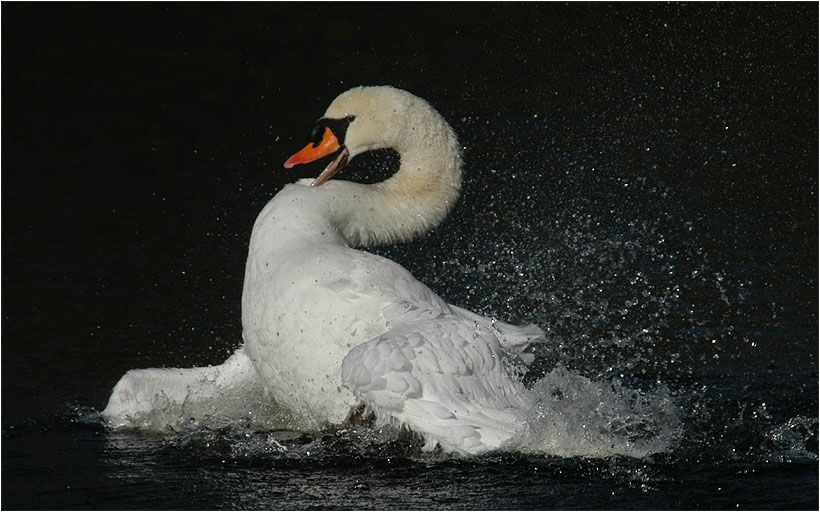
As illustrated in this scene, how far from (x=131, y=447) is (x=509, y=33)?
940cm

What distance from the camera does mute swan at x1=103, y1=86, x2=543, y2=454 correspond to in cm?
563

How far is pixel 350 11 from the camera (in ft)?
52.9

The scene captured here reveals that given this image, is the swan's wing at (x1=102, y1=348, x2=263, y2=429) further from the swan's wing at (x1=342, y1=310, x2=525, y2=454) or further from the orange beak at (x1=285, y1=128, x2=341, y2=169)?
the swan's wing at (x1=342, y1=310, x2=525, y2=454)

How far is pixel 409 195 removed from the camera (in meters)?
6.76

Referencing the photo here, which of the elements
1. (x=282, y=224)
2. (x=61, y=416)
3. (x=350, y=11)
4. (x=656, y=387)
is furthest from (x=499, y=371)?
(x=350, y=11)

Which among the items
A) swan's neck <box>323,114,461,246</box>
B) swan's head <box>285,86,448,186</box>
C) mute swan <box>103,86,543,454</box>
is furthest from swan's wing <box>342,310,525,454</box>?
swan's head <box>285,86,448,186</box>

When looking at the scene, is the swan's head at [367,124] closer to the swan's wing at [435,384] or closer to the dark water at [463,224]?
the swan's wing at [435,384]

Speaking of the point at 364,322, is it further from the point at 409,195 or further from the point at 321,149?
the point at 321,149

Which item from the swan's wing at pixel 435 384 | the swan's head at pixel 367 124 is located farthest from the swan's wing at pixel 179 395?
the swan's wing at pixel 435 384

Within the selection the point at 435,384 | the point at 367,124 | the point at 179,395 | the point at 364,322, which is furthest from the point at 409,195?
the point at 179,395

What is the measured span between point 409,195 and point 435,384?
1384 millimetres

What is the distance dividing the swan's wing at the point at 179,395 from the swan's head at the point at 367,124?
1103 mm

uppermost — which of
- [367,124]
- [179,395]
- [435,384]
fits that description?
[367,124]

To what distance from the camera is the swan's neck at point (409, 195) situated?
260 inches
